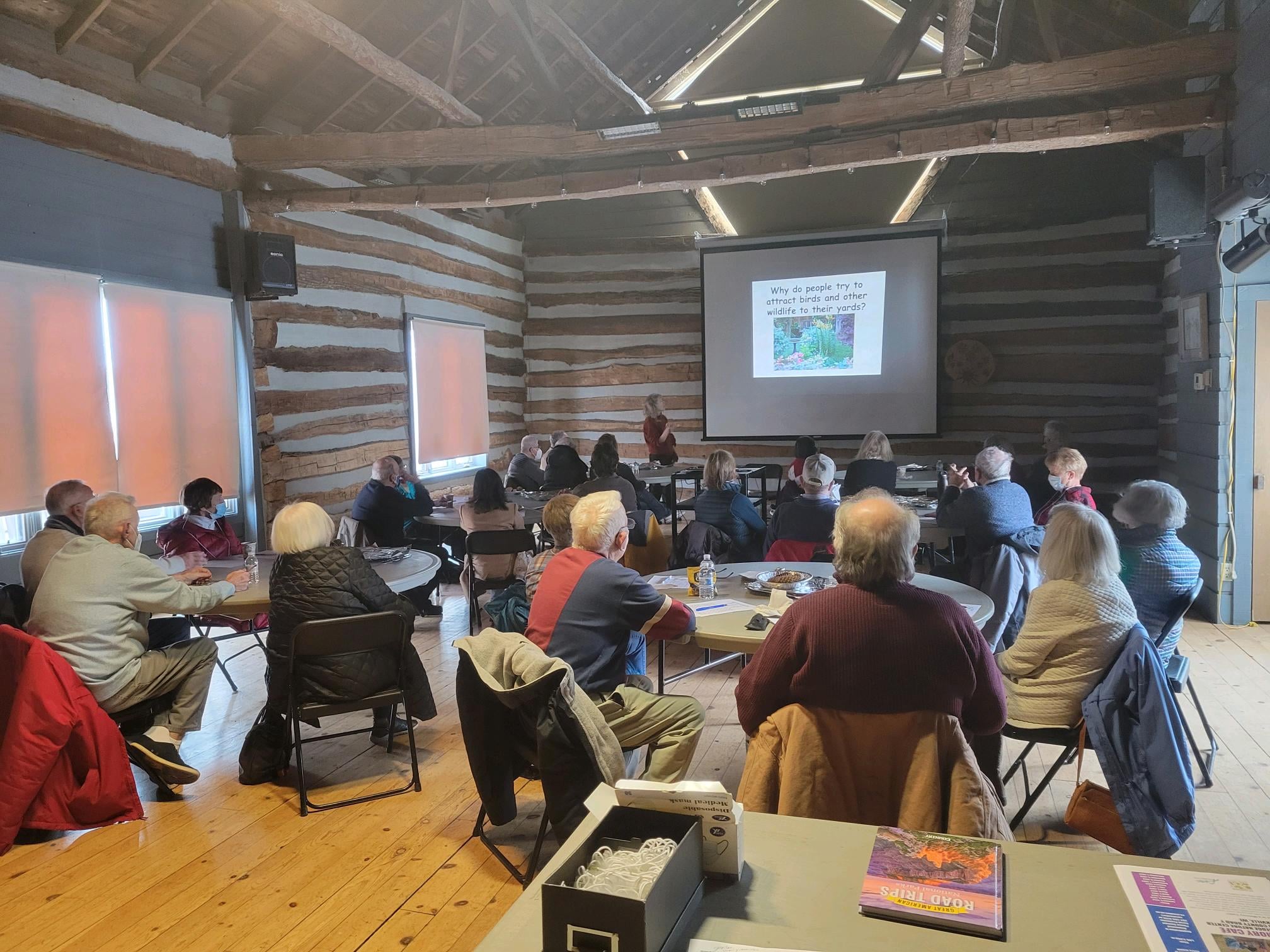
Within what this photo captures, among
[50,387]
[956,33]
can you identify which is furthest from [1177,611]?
[50,387]

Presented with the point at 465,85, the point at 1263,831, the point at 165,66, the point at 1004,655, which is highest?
the point at 465,85

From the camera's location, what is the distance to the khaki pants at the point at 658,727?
2840 mm

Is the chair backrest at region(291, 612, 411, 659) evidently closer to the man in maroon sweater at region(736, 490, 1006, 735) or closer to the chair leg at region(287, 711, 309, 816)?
the chair leg at region(287, 711, 309, 816)

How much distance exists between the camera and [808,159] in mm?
5746

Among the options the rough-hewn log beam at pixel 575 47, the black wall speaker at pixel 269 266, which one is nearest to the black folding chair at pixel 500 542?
the black wall speaker at pixel 269 266

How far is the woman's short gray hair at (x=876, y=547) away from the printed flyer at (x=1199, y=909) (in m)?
0.80

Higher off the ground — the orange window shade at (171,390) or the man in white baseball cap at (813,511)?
the orange window shade at (171,390)

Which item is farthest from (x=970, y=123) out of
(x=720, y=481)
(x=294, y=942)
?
(x=294, y=942)

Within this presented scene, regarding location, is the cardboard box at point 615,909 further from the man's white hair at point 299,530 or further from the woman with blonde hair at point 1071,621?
the man's white hair at point 299,530

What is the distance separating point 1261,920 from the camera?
128cm

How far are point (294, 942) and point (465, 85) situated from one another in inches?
269

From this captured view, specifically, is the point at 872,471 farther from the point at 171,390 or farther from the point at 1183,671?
the point at 171,390

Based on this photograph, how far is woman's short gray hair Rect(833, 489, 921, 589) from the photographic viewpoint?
2.09m

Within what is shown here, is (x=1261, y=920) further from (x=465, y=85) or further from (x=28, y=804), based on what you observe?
(x=465, y=85)
